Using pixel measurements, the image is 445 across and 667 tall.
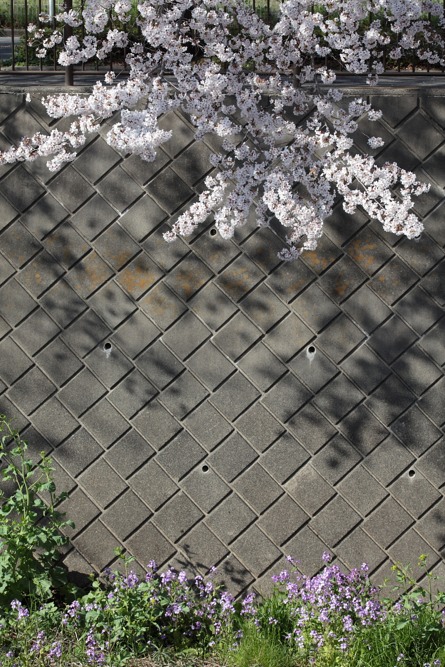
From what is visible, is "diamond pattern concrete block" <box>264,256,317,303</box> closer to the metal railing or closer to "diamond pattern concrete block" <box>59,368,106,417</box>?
"diamond pattern concrete block" <box>59,368,106,417</box>

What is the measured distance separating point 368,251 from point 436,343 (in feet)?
1.95

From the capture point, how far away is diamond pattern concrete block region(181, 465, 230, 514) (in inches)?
179

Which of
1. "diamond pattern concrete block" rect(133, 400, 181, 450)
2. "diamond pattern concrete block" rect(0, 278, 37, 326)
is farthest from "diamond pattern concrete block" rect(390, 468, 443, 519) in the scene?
"diamond pattern concrete block" rect(0, 278, 37, 326)

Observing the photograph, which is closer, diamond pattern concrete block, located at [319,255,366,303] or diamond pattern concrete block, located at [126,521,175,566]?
diamond pattern concrete block, located at [319,255,366,303]

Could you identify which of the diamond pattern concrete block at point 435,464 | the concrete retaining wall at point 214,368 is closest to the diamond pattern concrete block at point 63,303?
the concrete retaining wall at point 214,368

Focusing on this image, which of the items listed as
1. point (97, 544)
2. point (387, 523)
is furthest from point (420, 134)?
point (97, 544)

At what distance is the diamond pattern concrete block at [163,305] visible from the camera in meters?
4.50

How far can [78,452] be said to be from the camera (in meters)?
4.59

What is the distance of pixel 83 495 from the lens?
461 centimetres

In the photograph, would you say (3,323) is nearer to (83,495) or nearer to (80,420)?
(80,420)

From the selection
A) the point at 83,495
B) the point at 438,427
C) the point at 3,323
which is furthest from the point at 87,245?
the point at 438,427

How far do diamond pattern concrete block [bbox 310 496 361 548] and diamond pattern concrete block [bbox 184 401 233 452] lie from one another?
0.66 meters

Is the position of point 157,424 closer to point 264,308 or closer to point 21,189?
point 264,308

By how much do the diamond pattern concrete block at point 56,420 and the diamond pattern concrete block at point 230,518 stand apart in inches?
34.9
